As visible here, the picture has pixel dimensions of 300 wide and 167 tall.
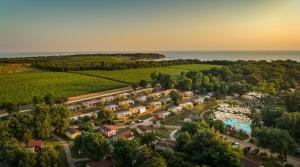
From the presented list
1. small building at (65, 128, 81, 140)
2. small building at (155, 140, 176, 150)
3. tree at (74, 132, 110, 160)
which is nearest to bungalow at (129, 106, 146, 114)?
small building at (65, 128, 81, 140)

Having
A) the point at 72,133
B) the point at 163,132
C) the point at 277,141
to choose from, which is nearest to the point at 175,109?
the point at 163,132

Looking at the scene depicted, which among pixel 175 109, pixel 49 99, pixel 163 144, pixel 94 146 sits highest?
pixel 49 99

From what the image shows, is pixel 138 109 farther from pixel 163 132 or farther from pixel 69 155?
pixel 69 155

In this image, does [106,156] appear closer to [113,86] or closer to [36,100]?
[36,100]

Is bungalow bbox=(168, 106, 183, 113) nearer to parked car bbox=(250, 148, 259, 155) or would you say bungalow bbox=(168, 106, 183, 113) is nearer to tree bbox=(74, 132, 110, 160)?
parked car bbox=(250, 148, 259, 155)

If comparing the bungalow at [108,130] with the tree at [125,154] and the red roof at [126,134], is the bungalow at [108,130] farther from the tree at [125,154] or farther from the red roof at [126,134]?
the tree at [125,154]

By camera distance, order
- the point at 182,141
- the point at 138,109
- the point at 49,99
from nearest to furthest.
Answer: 1. the point at 182,141
2. the point at 49,99
3. the point at 138,109
